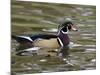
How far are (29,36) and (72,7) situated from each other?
24.6 inches

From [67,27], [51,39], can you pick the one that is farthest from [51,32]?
[67,27]

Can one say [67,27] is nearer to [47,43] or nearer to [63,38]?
[63,38]

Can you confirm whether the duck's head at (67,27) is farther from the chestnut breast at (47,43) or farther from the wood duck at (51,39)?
the chestnut breast at (47,43)

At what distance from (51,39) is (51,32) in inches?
3.1

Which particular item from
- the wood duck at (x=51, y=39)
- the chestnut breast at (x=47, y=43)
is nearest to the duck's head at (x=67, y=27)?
the wood duck at (x=51, y=39)

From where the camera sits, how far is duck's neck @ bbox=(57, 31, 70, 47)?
2.59 m

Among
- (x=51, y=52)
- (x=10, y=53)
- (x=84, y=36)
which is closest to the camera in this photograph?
(x=10, y=53)

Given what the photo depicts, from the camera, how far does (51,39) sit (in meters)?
2.55

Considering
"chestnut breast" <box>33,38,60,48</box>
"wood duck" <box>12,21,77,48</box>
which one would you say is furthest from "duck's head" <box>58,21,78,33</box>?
"chestnut breast" <box>33,38,60,48</box>

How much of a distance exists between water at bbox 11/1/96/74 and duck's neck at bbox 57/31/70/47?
2.1 inches

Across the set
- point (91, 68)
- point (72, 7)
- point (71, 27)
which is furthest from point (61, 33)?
point (91, 68)

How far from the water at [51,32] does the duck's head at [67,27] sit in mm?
49
